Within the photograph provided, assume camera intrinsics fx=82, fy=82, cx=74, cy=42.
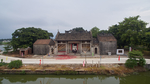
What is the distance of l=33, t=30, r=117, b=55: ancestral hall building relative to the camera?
674 inches

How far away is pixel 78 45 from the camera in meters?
18.1

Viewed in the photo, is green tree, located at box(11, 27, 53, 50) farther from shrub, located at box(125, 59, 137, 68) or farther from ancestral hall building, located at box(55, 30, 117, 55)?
shrub, located at box(125, 59, 137, 68)

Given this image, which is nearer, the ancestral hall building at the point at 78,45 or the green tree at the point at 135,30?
the green tree at the point at 135,30

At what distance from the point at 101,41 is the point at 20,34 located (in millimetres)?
18335

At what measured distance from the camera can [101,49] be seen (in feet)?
57.1

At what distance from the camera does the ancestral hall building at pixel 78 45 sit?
56.2ft

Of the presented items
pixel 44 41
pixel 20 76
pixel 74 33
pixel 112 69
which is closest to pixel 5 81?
pixel 20 76

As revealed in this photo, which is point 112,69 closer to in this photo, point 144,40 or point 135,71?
point 135,71

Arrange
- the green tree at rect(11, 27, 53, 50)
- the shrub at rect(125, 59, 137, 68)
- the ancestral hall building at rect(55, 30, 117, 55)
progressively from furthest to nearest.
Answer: the green tree at rect(11, 27, 53, 50) < the ancestral hall building at rect(55, 30, 117, 55) < the shrub at rect(125, 59, 137, 68)

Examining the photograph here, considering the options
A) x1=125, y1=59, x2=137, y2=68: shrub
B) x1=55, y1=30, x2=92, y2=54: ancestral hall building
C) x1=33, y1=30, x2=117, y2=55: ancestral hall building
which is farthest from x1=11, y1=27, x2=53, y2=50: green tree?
x1=125, y1=59, x2=137, y2=68: shrub

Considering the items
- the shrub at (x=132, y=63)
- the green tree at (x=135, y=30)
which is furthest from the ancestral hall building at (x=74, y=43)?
the green tree at (x=135, y=30)

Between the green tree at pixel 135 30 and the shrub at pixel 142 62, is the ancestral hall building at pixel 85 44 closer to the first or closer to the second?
the green tree at pixel 135 30

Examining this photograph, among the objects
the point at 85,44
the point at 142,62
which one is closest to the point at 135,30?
the point at 142,62

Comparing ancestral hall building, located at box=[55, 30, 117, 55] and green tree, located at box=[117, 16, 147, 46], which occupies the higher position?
green tree, located at box=[117, 16, 147, 46]
